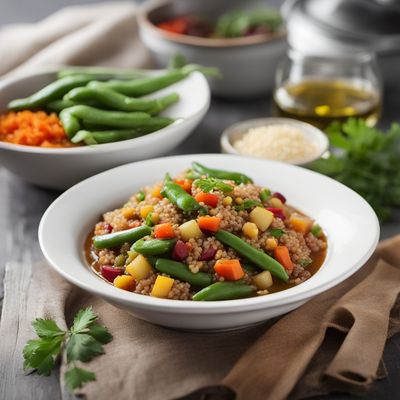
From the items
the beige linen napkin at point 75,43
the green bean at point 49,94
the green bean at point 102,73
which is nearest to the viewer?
the green bean at point 49,94

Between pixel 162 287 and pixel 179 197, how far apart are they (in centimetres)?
48

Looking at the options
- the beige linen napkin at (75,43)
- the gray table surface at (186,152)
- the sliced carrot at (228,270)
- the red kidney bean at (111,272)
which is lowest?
the gray table surface at (186,152)

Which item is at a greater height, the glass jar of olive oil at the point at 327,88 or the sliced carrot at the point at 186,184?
the sliced carrot at the point at 186,184

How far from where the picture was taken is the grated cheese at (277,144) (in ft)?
15.2

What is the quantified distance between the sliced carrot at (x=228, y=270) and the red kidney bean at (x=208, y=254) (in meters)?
0.06

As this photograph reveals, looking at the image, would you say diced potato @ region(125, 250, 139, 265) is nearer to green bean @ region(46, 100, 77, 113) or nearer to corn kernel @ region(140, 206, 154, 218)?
corn kernel @ region(140, 206, 154, 218)

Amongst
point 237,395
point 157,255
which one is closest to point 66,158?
point 157,255

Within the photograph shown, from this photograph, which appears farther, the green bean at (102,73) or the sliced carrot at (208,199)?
the green bean at (102,73)

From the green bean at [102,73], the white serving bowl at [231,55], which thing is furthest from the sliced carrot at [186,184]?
the white serving bowl at [231,55]

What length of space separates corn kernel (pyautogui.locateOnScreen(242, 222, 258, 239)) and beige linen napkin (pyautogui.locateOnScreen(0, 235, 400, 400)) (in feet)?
1.31

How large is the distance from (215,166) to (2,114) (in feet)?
5.32

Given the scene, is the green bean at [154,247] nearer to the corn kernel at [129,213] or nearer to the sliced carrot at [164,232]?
the sliced carrot at [164,232]

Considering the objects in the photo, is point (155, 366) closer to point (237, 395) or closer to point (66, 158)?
point (237, 395)

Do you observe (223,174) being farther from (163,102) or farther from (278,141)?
(163,102)
